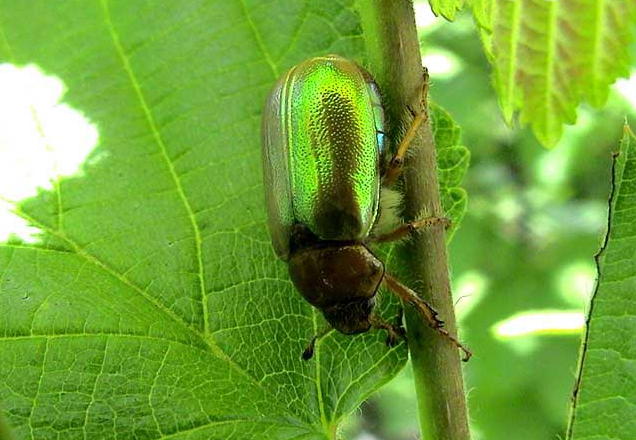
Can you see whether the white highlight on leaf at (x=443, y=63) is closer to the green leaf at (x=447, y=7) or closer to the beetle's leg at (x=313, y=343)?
the beetle's leg at (x=313, y=343)

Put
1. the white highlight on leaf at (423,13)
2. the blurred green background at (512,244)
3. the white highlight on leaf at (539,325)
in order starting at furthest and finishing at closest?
1. the blurred green background at (512,244)
2. the white highlight on leaf at (423,13)
3. the white highlight on leaf at (539,325)

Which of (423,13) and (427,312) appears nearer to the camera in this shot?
(427,312)

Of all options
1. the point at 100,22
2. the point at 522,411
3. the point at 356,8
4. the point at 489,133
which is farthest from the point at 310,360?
the point at 489,133

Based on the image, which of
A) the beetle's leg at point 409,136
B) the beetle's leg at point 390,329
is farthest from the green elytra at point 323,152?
the beetle's leg at point 390,329

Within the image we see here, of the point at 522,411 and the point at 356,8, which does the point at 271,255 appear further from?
the point at 522,411

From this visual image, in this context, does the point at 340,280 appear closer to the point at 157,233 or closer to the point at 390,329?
the point at 390,329

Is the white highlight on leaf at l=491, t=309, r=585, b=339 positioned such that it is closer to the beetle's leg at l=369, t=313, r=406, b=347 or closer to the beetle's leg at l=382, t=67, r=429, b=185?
the beetle's leg at l=369, t=313, r=406, b=347

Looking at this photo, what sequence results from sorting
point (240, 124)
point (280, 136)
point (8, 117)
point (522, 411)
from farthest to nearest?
point (522, 411), point (280, 136), point (240, 124), point (8, 117)

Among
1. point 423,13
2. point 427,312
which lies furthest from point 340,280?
point 423,13
